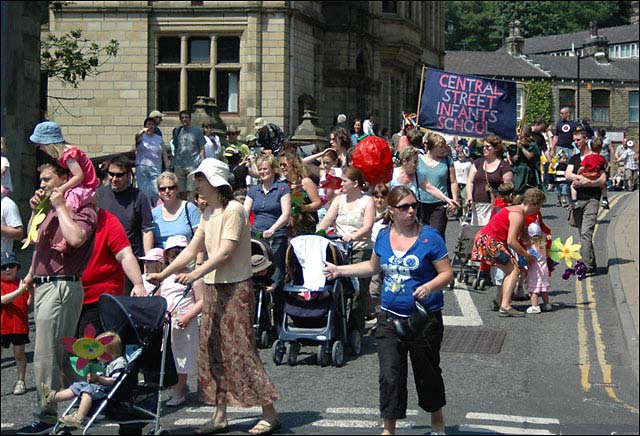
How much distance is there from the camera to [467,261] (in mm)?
16172

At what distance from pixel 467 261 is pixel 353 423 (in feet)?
24.7

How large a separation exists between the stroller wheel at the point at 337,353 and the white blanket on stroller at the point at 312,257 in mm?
574

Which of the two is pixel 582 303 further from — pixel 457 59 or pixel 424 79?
pixel 457 59

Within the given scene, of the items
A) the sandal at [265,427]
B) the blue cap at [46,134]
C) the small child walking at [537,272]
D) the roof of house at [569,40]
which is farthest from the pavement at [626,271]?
the roof of house at [569,40]

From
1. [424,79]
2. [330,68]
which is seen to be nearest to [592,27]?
[330,68]

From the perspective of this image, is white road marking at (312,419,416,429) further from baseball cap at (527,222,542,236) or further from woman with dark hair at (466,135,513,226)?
woman with dark hair at (466,135,513,226)

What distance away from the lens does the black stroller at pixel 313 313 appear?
36.8 ft

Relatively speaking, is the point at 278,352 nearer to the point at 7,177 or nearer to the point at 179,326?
the point at 179,326

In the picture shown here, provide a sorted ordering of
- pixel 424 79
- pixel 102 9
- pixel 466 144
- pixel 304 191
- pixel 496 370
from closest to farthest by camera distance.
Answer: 1. pixel 496 370
2. pixel 304 191
3. pixel 424 79
4. pixel 466 144
5. pixel 102 9

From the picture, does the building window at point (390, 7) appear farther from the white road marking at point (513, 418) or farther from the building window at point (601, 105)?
the building window at point (601, 105)

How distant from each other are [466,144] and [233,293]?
18.1 meters

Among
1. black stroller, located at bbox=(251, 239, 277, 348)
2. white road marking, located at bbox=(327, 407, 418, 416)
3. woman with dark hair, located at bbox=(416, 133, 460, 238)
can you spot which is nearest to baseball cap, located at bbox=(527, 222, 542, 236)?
woman with dark hair, located at bbox=(416, 133, 460, 238)

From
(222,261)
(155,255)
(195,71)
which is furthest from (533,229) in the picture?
(195,71)

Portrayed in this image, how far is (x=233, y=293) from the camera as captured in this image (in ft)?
28.3
